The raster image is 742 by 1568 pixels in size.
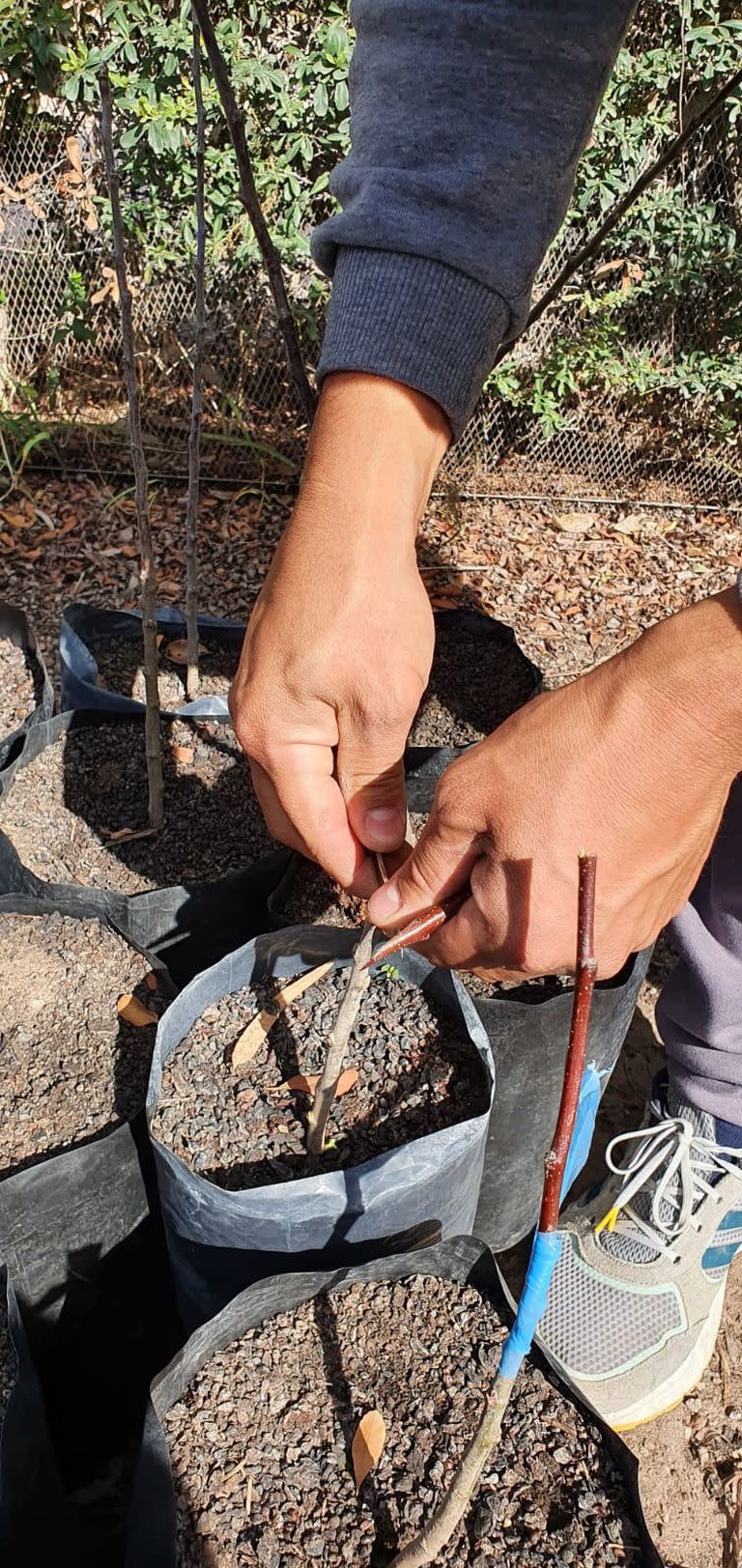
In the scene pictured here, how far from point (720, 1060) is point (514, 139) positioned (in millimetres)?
1353

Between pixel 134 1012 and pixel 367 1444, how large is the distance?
0.72 m

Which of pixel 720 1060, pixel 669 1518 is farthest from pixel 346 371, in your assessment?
pixel 669 1518

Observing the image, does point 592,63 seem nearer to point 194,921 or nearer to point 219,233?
point 194,921

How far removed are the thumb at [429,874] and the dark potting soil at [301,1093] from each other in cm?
48

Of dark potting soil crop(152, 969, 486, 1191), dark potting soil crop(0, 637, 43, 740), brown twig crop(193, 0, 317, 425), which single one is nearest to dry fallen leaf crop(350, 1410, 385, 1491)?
dark potting soil crop(152, 969, 486, 1191)

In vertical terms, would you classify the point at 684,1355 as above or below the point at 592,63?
below

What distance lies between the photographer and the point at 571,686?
3.27 ft

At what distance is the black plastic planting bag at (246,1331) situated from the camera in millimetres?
1103

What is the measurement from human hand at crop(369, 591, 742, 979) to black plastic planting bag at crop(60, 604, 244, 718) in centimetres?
147

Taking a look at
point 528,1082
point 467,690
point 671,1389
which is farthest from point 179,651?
point 671,1389

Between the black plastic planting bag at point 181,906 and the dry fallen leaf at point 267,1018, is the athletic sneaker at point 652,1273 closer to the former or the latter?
the dry fallen leaf at point 267,1018

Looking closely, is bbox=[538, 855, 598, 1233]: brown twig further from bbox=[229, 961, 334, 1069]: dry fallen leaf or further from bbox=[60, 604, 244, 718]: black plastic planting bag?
bbox=[60, 604, 244, 718]: black plastic planting bag

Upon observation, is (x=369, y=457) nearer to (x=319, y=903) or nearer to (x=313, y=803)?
(x=313, y=803)

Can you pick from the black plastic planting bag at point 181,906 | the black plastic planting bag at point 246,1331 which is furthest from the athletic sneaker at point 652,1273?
the black plastic planting bag at point 181,906
